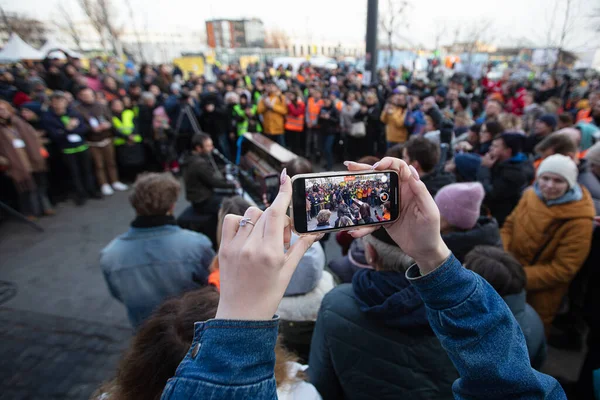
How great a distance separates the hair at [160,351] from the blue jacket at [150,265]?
99cm

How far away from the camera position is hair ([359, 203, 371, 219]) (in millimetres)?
1026

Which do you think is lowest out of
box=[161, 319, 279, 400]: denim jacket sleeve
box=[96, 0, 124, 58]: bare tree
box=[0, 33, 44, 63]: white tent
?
box=[161, 319, 279, 400]: denim jacket sleeve

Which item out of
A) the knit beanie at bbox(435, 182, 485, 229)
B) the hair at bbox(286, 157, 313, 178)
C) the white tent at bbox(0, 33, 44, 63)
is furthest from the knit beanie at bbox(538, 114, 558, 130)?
the white tent at bbox(0, 33, 44, 63)

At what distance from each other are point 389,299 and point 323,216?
0.48 meters

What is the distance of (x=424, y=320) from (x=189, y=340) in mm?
847

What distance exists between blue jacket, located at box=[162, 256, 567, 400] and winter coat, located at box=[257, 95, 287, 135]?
295 inches

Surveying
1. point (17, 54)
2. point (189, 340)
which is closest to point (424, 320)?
point (189, 340)

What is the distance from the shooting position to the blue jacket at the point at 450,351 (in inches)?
21.0

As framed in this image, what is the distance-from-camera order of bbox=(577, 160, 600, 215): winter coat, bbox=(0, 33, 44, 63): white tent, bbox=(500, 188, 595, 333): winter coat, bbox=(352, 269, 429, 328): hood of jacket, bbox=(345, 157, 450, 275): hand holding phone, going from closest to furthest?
bbox=(345, 157, 450, 275): hand holding phone, bbox=(352, 269, 429, 328): hood of jacket, bbox=(500, 188, 595, 333): winter coat, bbox=(577, 160, 600, 215): winter coat, bbox=(0, 33, 44, 63): white tent

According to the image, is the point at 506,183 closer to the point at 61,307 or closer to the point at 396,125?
the point at 396,125

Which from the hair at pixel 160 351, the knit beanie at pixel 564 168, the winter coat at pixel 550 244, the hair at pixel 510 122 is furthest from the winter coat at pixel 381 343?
the hair at pixel 510 122

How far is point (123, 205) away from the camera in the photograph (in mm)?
5926

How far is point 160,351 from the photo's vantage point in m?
0.97

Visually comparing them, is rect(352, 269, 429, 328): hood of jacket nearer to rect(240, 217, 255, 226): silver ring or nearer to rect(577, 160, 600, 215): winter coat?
rect(240, 217, 255, 226): silver ring
